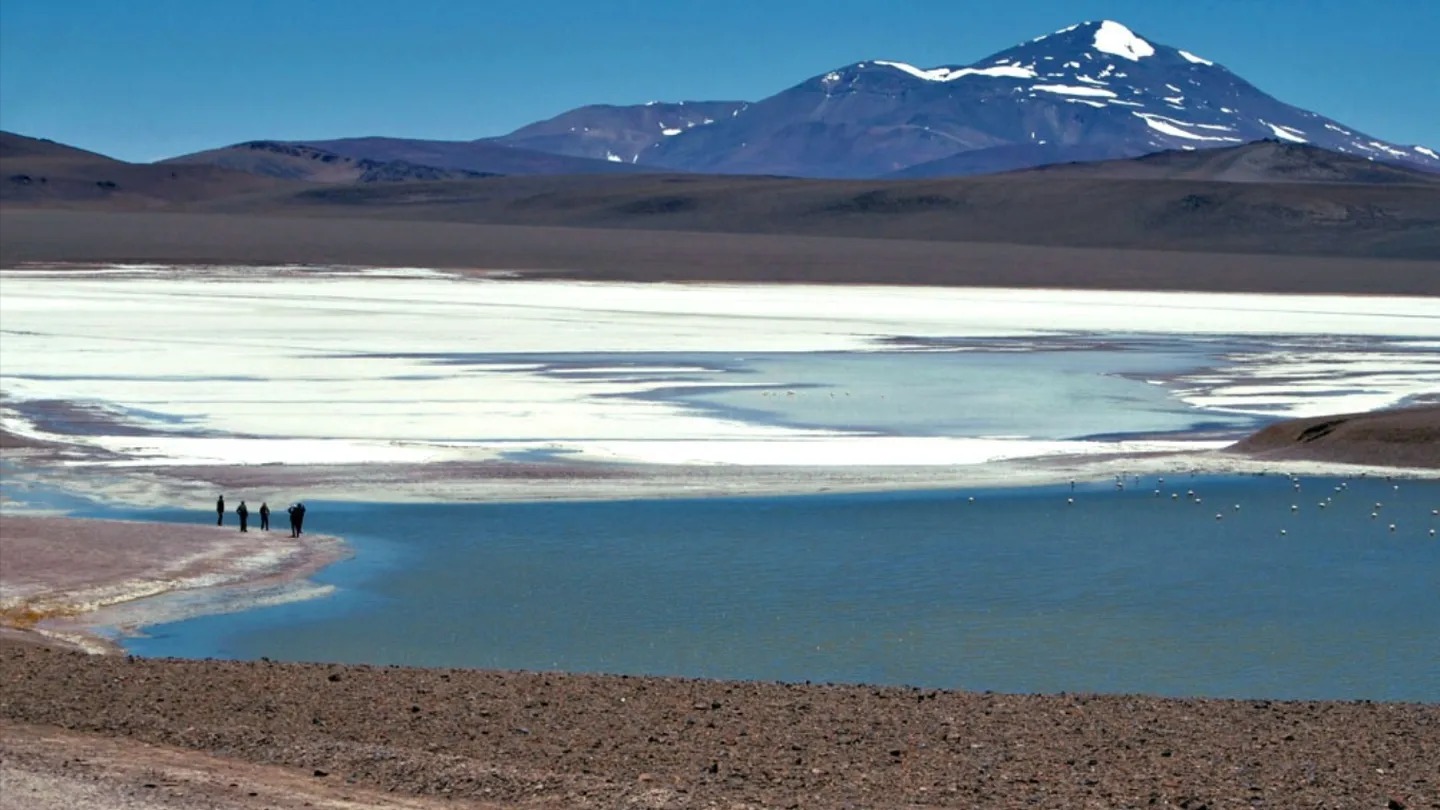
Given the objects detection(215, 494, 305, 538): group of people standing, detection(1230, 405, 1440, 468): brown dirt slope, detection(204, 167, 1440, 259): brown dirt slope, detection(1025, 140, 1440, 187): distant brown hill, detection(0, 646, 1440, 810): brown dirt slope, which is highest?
detection(1025, 140, 1440, 187): distant brown hill

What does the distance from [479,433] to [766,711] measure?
1595cm

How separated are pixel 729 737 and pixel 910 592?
6499 millimetres

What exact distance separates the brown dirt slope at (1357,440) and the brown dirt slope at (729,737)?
1410cm

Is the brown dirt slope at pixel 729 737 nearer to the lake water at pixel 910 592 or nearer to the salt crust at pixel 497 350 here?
the lake water at pixel 910 592

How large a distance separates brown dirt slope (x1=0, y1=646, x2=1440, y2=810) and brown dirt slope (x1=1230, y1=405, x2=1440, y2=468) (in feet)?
46.3

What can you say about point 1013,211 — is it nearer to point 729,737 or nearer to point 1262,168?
point 1262,168

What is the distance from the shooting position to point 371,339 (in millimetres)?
40875

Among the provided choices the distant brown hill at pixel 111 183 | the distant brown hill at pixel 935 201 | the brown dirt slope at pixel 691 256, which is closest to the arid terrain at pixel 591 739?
the brown dirt slope at pixel 691 256

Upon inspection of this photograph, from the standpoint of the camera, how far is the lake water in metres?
13.4

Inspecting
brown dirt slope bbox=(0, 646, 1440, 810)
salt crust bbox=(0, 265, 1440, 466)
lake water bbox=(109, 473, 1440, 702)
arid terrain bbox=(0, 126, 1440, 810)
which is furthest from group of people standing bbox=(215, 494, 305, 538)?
brown dirt slope bbox=(0, 646, 1440, 810)

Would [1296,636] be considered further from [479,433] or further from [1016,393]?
[1016,393]

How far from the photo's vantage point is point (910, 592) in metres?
16.2

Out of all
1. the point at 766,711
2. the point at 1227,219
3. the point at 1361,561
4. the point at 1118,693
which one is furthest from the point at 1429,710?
the point at 1227,219

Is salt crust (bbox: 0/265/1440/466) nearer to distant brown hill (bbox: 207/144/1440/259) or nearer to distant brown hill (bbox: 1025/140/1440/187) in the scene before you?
distant brown hill (bbox: 207/144/1440/259)
